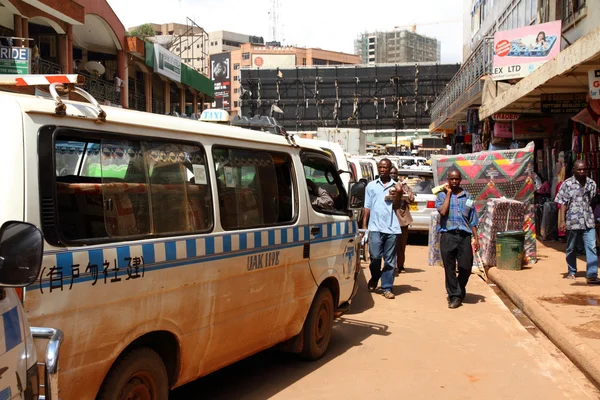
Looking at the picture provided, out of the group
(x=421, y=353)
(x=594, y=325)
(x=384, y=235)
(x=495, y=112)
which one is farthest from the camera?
(x=495, y=112)

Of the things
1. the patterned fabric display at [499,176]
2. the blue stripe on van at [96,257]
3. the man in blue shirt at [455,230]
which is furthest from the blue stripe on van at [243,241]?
the patterned fabric display at [499,176]

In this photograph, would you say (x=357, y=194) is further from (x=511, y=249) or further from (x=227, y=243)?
(x=511, y=249)

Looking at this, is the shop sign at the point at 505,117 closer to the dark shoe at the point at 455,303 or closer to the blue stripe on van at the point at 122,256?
the dark shoe at the point at 455,303

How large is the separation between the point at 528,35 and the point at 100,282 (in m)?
13.5

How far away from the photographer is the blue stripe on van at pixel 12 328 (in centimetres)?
235

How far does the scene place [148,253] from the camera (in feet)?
12.7

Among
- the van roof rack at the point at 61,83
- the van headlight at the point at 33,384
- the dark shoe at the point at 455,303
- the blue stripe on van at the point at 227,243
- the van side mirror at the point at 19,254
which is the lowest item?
the dark shoe at the point at 455,303

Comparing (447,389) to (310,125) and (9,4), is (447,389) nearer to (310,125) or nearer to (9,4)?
(9,4)

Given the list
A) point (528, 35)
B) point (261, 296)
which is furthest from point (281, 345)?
point (528, 35)

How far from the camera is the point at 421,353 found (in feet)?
21.9

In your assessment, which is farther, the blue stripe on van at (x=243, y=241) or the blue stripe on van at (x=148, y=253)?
the blue stripe on van at (x=243, y=241)

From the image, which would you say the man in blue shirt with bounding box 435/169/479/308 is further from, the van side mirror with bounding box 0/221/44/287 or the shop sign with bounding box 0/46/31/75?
the shop sign with bounding box 0/46/31/75

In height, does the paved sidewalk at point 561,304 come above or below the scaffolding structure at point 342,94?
below

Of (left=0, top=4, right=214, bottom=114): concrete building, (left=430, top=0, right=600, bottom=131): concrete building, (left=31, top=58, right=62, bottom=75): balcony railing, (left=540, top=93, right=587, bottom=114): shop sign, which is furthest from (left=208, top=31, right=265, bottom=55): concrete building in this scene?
(left=540, top=93, right=587, bottom=114): shop sign
